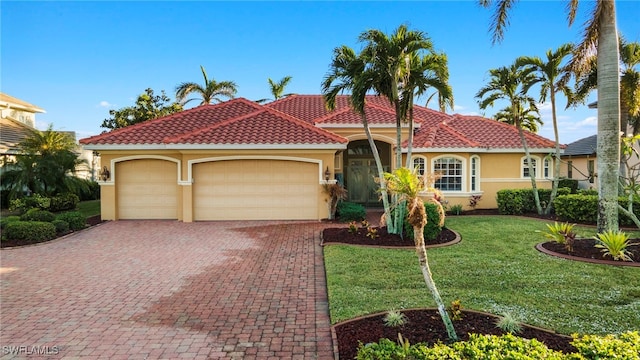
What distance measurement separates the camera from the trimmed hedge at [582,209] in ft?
42.2

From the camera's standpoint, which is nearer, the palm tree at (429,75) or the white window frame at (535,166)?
the palm tree at (429,75)

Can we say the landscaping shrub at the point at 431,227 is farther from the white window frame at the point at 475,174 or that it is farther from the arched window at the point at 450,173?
the white window frame at the point at 475,174

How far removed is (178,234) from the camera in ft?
41.7

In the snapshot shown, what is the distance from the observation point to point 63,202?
59.3 ft

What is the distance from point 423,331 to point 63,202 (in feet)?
61.9

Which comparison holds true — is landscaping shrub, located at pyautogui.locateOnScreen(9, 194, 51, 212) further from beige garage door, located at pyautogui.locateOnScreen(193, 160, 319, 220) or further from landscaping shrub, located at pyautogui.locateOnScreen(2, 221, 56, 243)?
beige garage door, located at pyautogui.locateOnScreen(193, 160, 319, 220)

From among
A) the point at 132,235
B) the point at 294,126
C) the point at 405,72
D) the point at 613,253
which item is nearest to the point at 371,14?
the point at 405,72

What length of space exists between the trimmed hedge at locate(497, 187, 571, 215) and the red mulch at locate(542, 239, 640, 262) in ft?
19.3

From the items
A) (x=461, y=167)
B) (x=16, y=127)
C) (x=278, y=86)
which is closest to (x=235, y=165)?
(x=461, y=167)

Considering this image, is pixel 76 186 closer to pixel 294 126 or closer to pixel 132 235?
pixel 132 235

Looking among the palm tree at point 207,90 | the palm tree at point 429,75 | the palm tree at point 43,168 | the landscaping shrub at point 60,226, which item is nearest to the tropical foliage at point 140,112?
the palm tree at point 207,90

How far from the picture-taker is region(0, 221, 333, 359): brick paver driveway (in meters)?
4.98

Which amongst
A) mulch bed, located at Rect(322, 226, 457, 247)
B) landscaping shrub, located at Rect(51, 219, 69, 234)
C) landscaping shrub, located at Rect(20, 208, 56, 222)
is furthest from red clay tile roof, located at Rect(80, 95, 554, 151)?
mulch bed, located at Rect(322, 226, 457, 247)

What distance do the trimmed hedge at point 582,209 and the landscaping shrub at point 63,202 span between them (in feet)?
70.4
